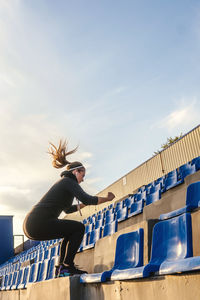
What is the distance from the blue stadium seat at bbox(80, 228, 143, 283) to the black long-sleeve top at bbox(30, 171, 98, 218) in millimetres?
717

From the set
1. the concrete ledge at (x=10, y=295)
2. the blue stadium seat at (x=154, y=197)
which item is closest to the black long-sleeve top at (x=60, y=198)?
the blue stadium seat at (x=154, y=197)

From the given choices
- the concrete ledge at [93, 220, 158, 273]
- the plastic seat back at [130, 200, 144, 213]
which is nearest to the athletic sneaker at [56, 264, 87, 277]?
the concrete ledge at [93, 220, 158, 273]

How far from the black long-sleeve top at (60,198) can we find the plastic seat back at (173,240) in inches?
44.8

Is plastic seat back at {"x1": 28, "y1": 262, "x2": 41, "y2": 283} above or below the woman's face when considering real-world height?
below

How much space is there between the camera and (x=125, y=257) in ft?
9.02

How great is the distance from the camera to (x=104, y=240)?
397 cm

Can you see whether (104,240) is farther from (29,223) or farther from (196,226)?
(196,226)

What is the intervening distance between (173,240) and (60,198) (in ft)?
5.09

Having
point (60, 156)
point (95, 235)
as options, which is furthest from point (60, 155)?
point (95, 235)

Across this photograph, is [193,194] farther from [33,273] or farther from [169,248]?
[33,273]

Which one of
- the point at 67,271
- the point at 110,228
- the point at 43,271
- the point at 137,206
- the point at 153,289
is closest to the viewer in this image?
the point at 153,289

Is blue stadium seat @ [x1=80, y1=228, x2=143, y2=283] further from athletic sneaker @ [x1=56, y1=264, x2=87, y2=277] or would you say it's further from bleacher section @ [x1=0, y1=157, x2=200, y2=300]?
athletic sneaker @ [x1=56, y1=264, x2=87, y2=277]

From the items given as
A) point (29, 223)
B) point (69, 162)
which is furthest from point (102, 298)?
point (69, 162)

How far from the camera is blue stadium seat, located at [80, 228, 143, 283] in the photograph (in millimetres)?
2492
